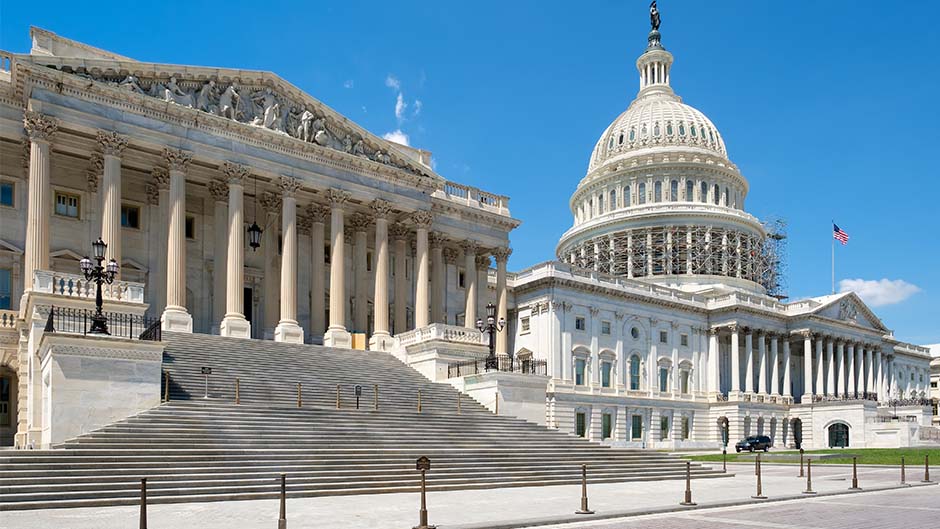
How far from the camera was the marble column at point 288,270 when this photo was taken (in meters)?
45.6

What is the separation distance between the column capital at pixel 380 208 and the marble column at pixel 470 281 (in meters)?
8.84

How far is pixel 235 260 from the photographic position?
44.2 meters

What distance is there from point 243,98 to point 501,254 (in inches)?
874

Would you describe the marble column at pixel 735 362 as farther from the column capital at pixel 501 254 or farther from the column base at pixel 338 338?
the column base at pixel 338 338

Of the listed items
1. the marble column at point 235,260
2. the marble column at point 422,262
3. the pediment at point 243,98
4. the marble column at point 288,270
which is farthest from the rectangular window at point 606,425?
the marble column at point 235,260

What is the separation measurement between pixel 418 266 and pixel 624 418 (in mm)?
32764

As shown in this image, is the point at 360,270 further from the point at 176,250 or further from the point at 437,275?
the point at 176,250

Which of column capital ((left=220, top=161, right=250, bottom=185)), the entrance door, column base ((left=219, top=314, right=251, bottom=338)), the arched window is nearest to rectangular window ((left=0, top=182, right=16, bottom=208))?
column capital ((left=220, top=161, right=250, bottom=185))

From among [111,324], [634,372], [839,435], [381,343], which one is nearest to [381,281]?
[381,343]

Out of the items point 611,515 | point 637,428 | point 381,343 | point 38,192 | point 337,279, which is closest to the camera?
point 611,515

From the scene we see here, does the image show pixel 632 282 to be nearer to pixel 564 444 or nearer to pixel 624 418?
pixel 624 418

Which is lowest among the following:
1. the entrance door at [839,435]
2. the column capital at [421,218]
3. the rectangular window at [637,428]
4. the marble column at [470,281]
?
the entrance door at [839,435]

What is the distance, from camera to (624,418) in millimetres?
77250

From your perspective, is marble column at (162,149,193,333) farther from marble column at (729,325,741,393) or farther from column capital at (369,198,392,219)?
marble column at (729,325,741,393)
